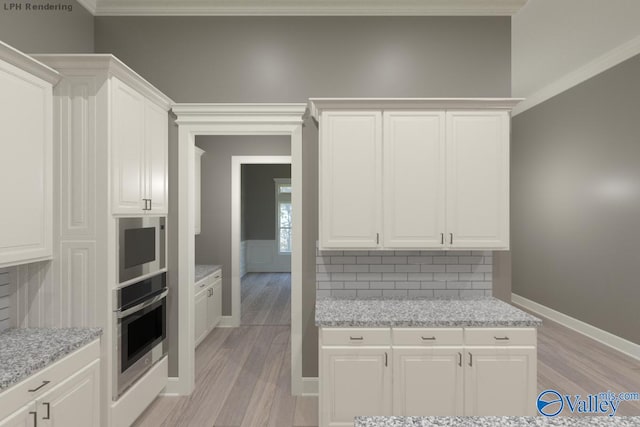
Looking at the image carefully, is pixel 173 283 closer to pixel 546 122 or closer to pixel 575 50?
pixel 575 50

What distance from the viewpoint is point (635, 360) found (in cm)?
368

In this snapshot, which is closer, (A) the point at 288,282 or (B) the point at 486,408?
(B) the point at 486,408

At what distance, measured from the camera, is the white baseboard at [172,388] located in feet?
9.83

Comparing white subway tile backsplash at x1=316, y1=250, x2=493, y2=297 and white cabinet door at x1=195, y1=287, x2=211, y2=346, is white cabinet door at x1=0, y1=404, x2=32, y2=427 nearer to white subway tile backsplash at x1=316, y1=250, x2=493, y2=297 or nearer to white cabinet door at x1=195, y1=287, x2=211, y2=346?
white subway tile backsplash at x1=316, y1=250, x2=493, y2=297

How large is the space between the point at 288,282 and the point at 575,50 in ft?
21.6

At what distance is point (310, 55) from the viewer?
3010 mm

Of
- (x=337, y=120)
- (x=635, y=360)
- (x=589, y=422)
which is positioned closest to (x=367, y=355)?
(x=589, y=422)

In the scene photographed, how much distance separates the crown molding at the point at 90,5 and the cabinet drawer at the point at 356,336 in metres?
3.26

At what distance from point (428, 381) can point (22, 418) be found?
221cm

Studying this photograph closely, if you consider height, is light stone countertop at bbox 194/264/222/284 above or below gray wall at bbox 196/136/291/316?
below

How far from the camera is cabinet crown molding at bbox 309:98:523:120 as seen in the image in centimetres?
256

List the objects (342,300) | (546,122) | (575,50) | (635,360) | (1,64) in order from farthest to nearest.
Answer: (546,122), (575,50), (635,360), (342,300), (1,64)

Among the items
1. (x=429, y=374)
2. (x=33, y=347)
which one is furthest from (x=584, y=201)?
(x=33, y=347)

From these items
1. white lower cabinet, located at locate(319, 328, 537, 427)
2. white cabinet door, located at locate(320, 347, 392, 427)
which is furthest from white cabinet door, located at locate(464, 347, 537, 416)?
white cabinet door, located at locate(320, 347, 392, 427)
